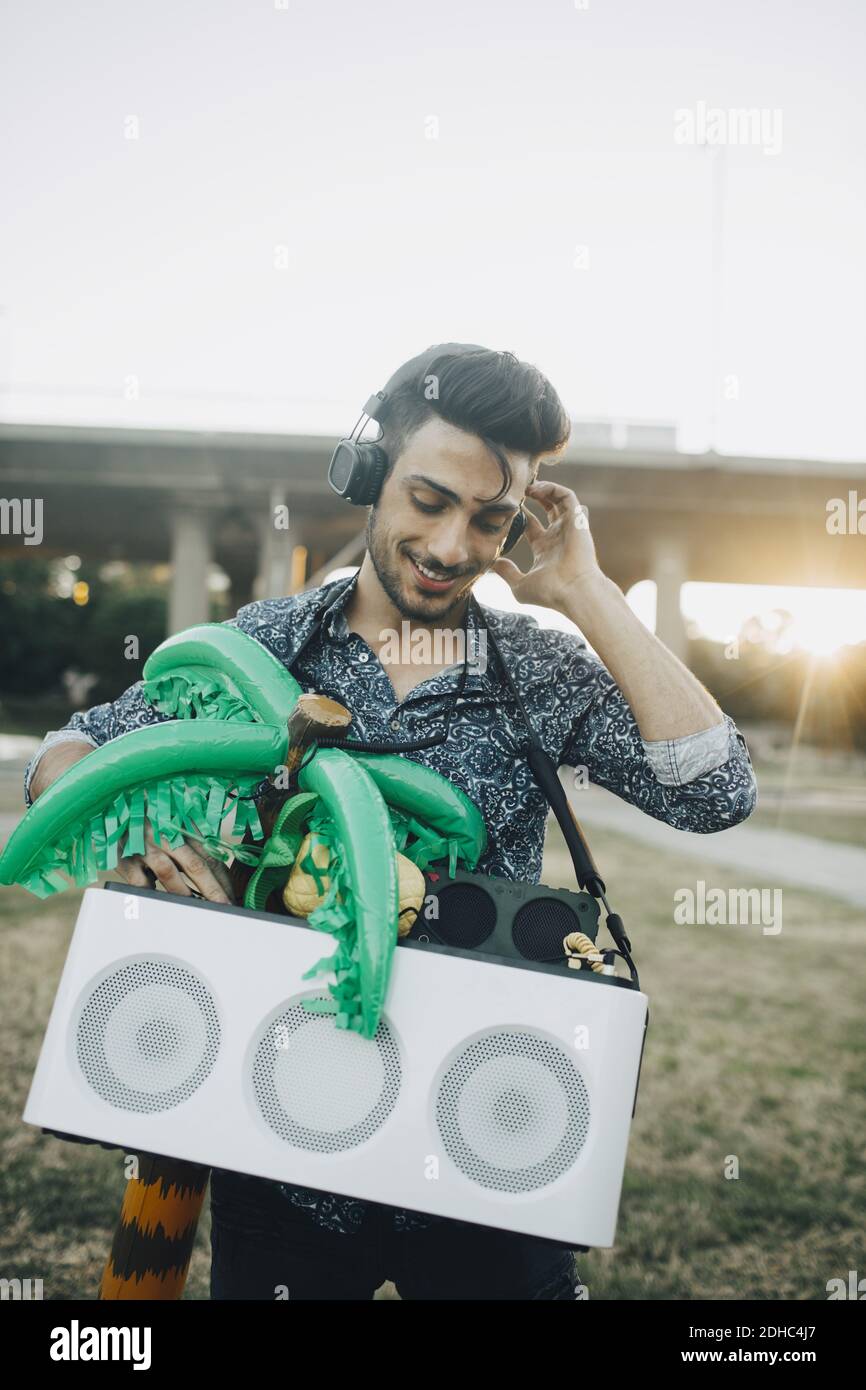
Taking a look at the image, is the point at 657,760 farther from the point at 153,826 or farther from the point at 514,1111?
the point at 153,826

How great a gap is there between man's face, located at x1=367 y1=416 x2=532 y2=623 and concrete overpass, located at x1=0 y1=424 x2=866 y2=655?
32.8 feet

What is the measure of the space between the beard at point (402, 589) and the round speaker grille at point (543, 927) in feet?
1.76

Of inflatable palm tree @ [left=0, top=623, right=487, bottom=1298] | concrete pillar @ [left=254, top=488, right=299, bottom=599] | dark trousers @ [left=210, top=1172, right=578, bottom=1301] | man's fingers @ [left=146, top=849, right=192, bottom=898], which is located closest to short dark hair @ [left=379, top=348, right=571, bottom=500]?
inflatable palm tree @ [left=0, top=623, right=487, bottom=1298]

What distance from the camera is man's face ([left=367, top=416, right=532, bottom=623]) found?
1.55 m

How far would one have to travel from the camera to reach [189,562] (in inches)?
575

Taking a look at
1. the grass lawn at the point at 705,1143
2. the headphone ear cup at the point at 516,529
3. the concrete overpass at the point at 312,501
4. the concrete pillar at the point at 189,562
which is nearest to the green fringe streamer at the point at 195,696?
the headphone ear cup at the point at 516,529

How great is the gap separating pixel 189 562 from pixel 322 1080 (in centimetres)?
1406

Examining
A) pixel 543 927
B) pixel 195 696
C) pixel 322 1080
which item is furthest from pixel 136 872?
pixel 543 927

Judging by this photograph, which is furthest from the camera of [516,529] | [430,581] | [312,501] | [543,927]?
[312,501]

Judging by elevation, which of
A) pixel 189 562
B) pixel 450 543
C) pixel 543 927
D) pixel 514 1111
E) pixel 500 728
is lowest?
pixel 514 1111

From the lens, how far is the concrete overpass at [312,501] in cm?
1270
